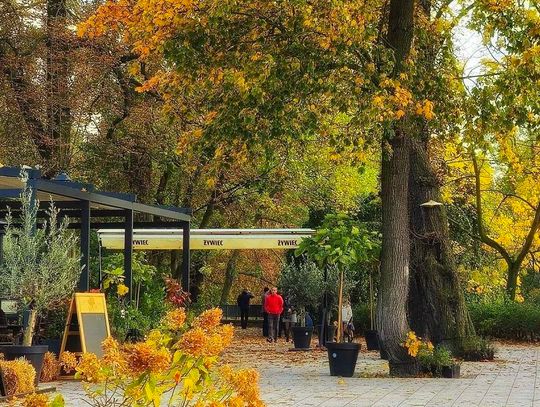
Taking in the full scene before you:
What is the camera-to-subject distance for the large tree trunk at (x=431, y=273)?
19.0m

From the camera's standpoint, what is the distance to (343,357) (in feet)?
50.1

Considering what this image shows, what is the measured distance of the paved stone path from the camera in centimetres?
1152

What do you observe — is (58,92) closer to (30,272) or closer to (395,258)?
(395,258)

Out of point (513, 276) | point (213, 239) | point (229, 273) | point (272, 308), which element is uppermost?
point (229, 273)

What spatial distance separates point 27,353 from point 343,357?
5.35 m

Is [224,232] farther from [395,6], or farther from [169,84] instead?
[395,6]

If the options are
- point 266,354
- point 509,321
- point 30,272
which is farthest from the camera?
point 509,321

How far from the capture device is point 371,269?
2406 cm

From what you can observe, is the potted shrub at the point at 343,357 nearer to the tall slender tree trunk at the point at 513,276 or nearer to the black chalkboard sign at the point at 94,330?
the black chalkboard sign at the point at 94,330

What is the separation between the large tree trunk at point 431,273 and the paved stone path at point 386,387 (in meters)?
1.09

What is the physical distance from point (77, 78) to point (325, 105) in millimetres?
9245

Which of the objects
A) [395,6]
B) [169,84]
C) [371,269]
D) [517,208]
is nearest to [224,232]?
[371,269]

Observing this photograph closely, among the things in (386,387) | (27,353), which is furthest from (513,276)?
(27,353)

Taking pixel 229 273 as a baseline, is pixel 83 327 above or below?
below
